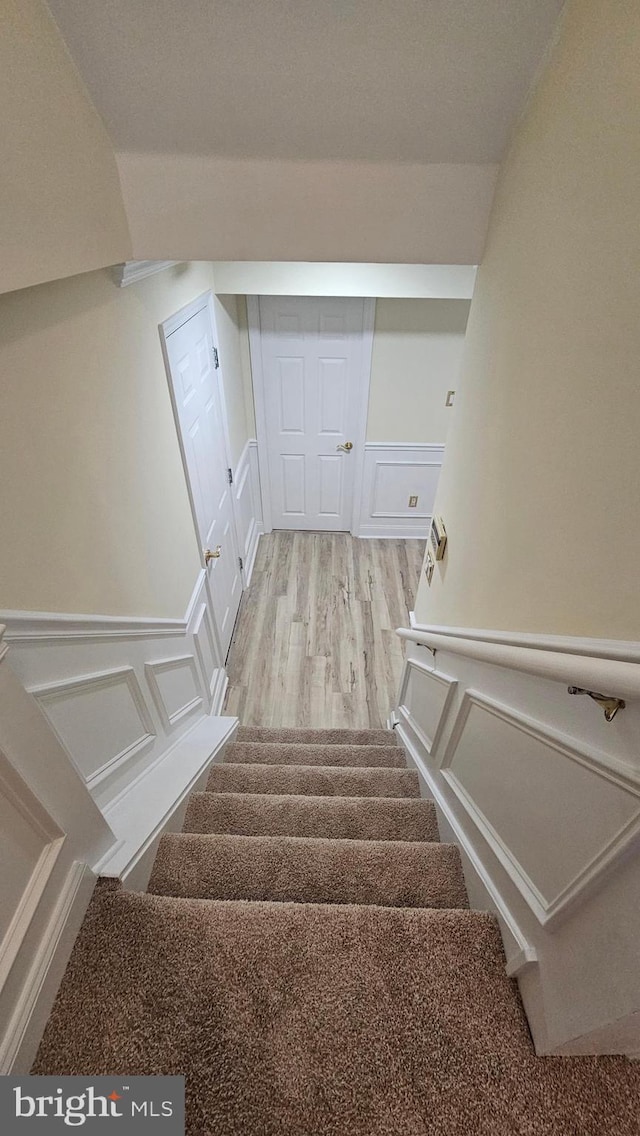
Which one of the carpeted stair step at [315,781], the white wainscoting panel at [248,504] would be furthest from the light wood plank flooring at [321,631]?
the carpeted stair step at [315,781]

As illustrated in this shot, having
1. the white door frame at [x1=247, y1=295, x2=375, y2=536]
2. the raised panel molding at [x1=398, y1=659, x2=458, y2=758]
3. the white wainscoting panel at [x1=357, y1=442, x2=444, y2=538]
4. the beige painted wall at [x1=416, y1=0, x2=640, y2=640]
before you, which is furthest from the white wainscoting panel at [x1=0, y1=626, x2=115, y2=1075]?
the white wainscoting panel at [x1=357, y1=442, x2=444, y2=538]

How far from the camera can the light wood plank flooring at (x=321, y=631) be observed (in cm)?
318

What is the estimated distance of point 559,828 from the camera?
916 mm

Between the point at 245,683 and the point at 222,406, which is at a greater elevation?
the point at 222,406

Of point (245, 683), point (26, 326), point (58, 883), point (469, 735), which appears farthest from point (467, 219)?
point (245, 683)

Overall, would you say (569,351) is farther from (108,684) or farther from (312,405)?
(312,405)

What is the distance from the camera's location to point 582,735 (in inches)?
33.3

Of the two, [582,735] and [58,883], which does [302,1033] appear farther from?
[582,735]

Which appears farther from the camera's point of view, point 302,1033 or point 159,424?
point 159,424

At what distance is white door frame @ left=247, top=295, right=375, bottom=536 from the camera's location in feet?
11.9

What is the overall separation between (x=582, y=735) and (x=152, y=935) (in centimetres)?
94

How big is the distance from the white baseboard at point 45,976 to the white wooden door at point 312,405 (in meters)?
3.61

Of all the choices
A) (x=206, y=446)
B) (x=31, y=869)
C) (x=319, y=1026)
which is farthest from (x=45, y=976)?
(x=206, y=446)

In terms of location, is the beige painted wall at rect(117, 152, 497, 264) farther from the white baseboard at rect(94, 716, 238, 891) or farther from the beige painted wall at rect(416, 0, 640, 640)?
the white baseboard at rect(94, 716, 238, 891)
